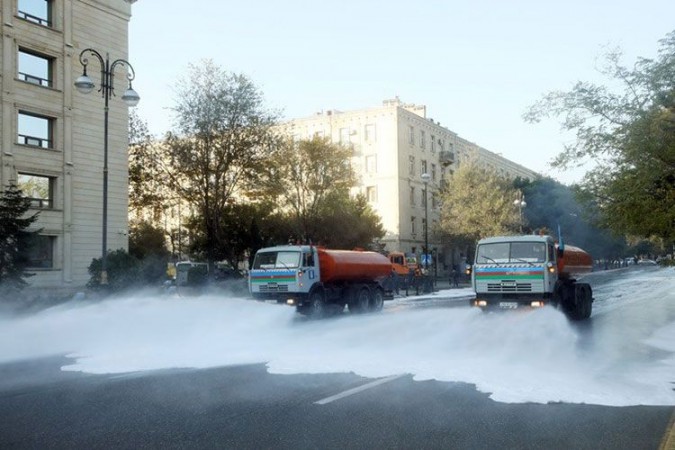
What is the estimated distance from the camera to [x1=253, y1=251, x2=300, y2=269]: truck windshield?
2078cm

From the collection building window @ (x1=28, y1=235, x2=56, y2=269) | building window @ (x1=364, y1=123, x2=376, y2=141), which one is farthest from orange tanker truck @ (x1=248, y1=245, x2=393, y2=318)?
building window @ (x1=364, y1=123, x2=376, y2=141)

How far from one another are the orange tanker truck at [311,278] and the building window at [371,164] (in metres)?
39.7

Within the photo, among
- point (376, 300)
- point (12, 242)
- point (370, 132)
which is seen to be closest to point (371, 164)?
point (370, 132)

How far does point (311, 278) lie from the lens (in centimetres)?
2092

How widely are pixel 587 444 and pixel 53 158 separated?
31.8 m

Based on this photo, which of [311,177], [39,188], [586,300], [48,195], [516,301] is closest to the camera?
[516,301]

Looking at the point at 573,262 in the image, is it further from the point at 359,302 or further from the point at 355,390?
the point at 355,390

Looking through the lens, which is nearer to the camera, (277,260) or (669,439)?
(669,439)

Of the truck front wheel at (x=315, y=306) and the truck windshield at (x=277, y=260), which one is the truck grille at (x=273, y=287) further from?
the truck front wheel at (x=315, y=306)

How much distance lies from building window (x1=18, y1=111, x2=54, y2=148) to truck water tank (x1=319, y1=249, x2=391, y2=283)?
1828cm

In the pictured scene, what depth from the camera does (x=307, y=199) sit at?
4497 centimetres

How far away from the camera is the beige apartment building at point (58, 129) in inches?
1225

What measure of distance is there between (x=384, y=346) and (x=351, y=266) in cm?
955

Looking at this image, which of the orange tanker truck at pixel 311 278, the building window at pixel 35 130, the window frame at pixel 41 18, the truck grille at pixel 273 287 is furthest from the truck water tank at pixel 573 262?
the window frame at pixel 41 18
